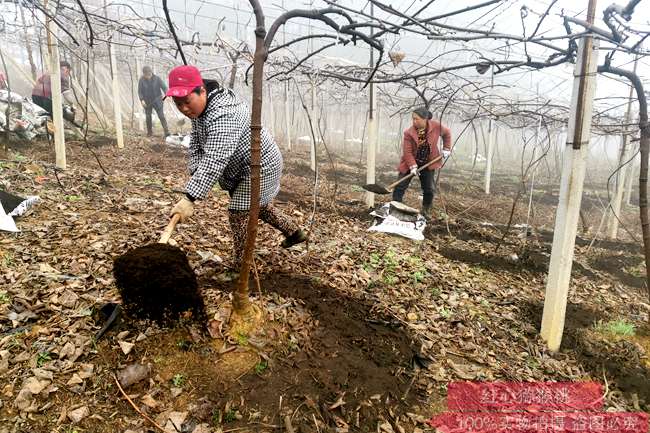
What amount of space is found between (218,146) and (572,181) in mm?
2525

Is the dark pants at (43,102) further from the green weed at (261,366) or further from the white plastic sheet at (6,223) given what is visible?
the green weed at (261,366)

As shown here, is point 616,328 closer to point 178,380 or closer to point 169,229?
point 178,380

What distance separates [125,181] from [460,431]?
5.53m

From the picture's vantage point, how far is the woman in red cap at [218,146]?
245 centimetres

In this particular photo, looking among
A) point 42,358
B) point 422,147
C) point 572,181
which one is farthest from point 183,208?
point 422,147

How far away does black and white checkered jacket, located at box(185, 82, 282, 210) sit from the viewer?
8.17 ft

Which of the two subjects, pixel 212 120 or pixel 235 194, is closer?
pixel 212 120

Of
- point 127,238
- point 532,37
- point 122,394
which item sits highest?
point 532,37

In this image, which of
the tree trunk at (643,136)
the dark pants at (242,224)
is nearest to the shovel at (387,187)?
the dark pants at (242,224)

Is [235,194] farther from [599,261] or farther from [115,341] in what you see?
[599,261]

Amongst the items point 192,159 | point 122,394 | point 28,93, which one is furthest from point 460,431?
point 28,93

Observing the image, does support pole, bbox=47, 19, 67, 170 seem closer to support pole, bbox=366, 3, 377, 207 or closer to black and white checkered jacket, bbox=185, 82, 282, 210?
black and white checkered jacket, bbox=185, 82, 282, 210

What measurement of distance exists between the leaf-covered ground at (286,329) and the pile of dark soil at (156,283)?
0.44 feet

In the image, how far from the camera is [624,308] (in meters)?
4.42
